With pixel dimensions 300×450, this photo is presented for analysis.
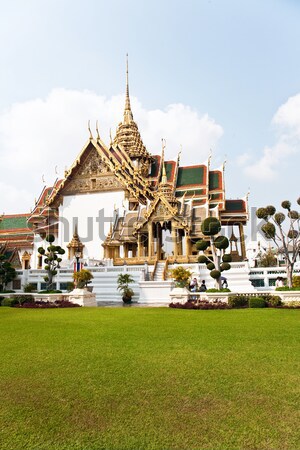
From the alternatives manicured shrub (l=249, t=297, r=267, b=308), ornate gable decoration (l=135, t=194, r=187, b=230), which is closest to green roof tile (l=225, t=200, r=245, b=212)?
ornate gable decoration (l=135, t=194, r=187, b=230)

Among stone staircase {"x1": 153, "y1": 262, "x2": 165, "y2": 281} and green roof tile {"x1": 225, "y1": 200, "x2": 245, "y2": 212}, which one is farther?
green roof tile {"x1": 225, "y1": 200, "x2": 245, "y2": 212}

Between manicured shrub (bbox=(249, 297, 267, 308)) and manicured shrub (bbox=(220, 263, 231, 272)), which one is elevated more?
manicured shrub (bbox=(220, 263, 231, 272))

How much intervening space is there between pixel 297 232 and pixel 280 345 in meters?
7.88

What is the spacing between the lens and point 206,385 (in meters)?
3.61

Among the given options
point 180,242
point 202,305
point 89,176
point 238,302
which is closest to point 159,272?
point 180,242

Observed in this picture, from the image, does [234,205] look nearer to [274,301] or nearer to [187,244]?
[187,244]

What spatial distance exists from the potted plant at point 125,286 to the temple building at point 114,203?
4.53 m

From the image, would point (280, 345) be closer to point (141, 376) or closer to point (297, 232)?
point (141, 376)

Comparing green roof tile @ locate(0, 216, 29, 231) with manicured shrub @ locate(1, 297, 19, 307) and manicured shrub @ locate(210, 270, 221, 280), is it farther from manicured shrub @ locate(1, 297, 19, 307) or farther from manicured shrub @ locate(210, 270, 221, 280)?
manicured shrub @ locate(210, 270, 221, 280)

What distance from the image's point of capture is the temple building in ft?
73.0

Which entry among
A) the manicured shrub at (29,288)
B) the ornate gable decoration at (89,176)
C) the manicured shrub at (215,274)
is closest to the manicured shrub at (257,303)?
the manicured shrub at (215,274)

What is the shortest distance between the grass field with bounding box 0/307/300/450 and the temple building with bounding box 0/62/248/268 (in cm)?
1528

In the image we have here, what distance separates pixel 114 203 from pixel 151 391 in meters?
22.7

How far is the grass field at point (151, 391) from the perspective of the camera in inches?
105
